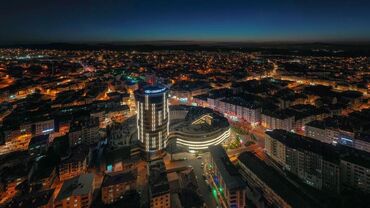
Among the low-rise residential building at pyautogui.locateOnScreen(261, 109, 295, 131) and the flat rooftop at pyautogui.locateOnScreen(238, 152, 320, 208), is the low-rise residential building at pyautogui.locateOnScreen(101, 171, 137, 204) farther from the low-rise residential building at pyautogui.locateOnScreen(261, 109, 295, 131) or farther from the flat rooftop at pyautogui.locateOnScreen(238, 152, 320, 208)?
the low-rise residential building at pyautogui.locateOnScreen(261, 109, 295, 131)

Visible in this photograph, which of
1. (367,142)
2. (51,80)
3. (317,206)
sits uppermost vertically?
(51,80)

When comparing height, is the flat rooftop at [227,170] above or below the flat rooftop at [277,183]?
above

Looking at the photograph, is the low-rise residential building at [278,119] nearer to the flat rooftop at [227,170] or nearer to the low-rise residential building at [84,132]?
the flat rooftop at [227,170]

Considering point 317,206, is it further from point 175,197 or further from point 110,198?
point 110,198

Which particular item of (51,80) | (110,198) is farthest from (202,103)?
(51,80)

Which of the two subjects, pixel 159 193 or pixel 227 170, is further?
pixel 227 170

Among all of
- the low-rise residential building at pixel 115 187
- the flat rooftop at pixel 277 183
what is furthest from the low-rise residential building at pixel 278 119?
the low-rise residential building at pixel 115 187

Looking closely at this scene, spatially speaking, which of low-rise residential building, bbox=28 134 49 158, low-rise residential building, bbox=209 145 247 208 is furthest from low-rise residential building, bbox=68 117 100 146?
low-rise residential building, bbox=209 145 247 208

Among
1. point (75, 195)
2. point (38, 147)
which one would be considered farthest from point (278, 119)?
point (38, 147)

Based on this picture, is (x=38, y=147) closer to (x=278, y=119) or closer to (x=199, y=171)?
(x=199, y=171)
